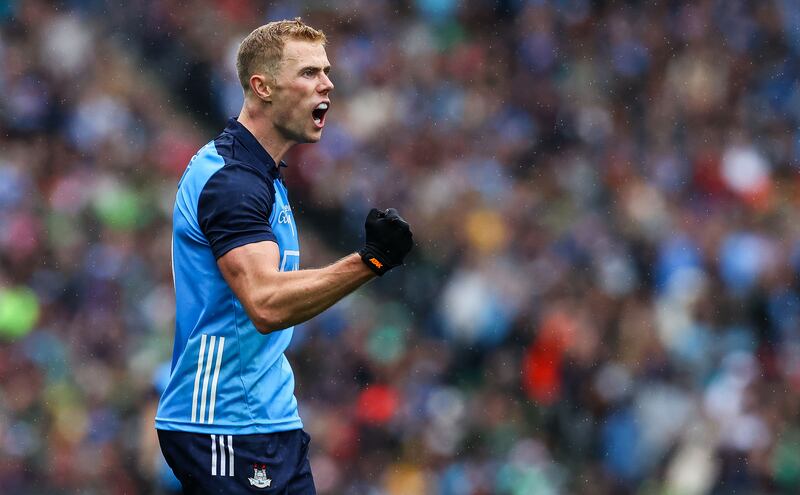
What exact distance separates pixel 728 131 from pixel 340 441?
464cm

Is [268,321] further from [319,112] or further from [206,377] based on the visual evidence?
[319,112]

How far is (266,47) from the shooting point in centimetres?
445

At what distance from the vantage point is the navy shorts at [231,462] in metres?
4.25

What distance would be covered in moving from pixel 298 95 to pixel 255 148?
0.23 meters

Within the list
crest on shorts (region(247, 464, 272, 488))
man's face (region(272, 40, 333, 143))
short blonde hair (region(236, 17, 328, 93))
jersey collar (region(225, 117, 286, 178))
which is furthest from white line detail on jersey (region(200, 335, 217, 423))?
short blonde hair (region(236, 17, 328, 93))

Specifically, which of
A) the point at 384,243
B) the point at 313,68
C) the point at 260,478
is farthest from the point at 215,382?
the point at 313,68

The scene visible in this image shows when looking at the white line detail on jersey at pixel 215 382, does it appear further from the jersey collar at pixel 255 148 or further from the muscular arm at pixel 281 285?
the jersey collar at pixel 255 148

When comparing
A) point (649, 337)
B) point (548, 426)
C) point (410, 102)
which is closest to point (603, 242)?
point (649, 337)

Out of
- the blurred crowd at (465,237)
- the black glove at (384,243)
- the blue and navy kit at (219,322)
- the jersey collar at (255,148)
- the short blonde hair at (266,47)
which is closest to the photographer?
the black glove at (384,243)

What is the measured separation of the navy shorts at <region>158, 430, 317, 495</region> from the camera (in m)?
4.25

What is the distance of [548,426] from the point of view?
1024cm

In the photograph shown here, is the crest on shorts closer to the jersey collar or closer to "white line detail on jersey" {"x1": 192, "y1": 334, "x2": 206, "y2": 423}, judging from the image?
"white line detail on jersey" {"x1": 192, "y1": 334, "x2": 206, "y2": 423}

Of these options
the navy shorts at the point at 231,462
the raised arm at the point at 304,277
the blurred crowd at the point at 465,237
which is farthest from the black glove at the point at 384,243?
the blurred crowd at the point at 465,237

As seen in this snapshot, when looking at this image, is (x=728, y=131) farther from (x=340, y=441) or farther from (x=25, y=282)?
(x=25, y=282)
